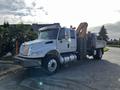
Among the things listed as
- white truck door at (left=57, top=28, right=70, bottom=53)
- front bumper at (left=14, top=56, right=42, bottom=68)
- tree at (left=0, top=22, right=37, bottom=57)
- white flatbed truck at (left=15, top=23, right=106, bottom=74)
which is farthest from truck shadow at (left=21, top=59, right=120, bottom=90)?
tree at (left=0, top=22, right=37, bottom=57)

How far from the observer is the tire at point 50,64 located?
11.5m

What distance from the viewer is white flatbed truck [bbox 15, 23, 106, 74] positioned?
37.4 feet

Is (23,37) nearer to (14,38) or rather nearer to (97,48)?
(14,38)

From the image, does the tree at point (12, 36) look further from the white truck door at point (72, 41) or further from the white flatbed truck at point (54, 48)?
the white truck door at point (72, 41)

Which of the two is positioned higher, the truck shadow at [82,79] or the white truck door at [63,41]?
the white truck door at [63,41]

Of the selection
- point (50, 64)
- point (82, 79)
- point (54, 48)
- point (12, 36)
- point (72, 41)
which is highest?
point (12, 36)

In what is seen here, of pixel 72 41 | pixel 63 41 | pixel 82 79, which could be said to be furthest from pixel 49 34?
pixel 82 79

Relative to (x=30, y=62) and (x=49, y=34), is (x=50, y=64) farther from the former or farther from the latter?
(x=49, y=34)

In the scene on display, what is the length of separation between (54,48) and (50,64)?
97cm

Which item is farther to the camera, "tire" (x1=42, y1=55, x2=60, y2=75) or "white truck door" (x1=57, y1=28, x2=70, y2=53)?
"white truck door" (x1=57, y1=28, x2=70, y2=53)

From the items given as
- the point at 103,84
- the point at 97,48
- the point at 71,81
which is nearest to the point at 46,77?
the point at 71,81

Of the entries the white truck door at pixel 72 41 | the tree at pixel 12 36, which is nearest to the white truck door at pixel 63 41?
the white truck door at pixel 72 41

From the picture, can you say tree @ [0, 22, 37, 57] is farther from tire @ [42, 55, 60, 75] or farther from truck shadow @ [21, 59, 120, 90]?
tire @ [42, 55, 60, 75]

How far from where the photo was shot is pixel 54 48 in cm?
1220
